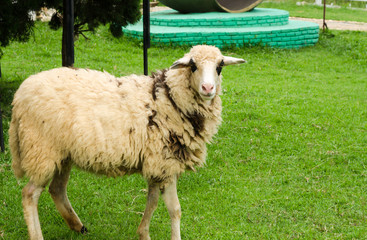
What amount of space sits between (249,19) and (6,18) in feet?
23.3

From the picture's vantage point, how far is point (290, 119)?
6.59 meters

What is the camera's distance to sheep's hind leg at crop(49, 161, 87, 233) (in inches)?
151

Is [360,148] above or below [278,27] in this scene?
below

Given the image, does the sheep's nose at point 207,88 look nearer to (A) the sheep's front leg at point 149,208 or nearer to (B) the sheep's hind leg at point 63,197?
(A) the sheep's front leg at point 149,208

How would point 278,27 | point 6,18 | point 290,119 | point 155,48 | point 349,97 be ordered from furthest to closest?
1. point 278,27
2. point 155,48
3. point 349,97
4. point 290,119
5. point 6,18

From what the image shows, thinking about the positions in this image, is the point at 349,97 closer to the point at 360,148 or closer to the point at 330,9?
the point at 360,148

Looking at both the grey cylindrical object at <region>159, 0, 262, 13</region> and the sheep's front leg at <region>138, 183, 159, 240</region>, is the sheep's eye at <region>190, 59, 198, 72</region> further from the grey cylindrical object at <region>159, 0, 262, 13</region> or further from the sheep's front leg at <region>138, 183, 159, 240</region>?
the grey cylindrical object at <region>159, 0, 262, 13</region>

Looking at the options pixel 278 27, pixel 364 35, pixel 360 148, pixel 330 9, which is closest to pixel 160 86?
pixel 360 148

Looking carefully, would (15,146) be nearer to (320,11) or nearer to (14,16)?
(14,16)

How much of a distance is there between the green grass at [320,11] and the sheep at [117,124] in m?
14.4

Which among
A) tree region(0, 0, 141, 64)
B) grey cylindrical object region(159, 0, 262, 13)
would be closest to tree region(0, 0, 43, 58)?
tree region(0, 0, 141, 64)

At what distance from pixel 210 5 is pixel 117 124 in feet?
31.6

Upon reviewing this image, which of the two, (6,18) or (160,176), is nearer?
(160,176)

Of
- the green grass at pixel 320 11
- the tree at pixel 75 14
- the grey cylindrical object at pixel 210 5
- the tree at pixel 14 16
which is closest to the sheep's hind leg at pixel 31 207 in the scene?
the tree at pixel 75 14
